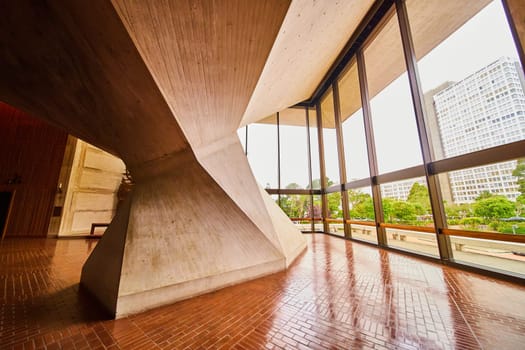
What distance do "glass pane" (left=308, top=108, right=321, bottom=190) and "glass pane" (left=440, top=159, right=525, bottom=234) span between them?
5.60m

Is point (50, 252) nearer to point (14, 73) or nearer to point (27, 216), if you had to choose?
point (27, 216)

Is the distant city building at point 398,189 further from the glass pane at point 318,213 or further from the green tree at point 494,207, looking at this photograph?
the glass pane at point 318,213

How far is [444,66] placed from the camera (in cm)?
492

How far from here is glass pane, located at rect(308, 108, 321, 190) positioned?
9.95 m

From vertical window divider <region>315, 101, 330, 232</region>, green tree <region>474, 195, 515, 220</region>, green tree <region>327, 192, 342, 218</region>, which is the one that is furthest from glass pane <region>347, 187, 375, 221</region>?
green tree <region>474, 195, 515, 220</region>

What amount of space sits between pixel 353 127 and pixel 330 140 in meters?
1.52

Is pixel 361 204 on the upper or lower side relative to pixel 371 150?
lower

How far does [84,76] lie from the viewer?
2.18m

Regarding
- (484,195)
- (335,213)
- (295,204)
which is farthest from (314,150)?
(484,195)

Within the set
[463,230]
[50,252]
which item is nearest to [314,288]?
[463,230]

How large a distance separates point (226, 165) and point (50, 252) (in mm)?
6065

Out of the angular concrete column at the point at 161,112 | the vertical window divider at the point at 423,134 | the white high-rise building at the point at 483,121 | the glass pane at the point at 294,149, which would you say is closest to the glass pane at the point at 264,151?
the glass pane at the point at 294,149

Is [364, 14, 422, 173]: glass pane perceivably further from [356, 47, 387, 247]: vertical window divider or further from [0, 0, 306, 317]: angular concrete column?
[0, 0, 306, 317]: angular concrete column

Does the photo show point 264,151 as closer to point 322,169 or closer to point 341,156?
point 322,169
